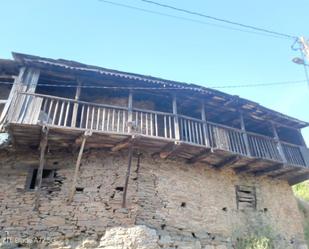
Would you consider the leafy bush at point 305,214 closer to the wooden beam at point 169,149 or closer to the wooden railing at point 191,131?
the wooden railing at point 191,131

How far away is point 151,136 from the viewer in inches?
328

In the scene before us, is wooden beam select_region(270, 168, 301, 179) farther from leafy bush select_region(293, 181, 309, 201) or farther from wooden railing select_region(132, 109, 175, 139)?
leafy bush select_region(293, 181, 309, 201)

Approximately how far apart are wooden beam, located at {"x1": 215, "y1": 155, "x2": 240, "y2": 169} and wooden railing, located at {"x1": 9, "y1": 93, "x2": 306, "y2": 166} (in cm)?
22

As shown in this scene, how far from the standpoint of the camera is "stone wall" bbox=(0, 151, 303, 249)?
7.68 metres

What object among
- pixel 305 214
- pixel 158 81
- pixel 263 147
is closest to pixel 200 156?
pixel 263 147

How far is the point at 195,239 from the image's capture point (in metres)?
8.52

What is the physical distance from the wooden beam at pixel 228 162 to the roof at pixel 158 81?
216 centimetres

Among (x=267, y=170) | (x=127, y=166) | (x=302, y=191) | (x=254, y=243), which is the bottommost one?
(x=254, y=243)

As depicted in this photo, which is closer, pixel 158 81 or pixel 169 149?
pixel 169 149

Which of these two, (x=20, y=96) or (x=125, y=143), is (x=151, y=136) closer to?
(x=125, y=143)

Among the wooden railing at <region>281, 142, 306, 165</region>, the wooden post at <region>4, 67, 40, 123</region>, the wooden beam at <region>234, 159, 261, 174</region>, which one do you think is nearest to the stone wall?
the wooden beam at <region>234, 159, 261, 174</region>

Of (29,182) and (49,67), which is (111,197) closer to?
(29,182)

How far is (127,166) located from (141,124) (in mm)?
1268

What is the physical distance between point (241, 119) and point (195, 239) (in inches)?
174
